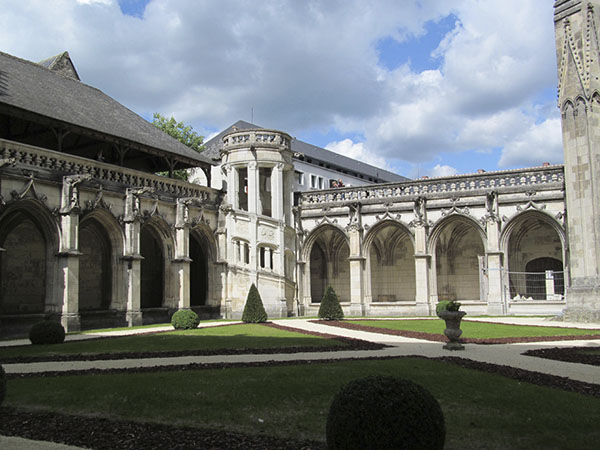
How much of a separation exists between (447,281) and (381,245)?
4457mm

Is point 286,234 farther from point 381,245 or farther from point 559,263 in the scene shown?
point 559,263

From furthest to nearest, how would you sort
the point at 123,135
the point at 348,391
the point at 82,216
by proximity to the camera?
the point at 123,135 → the point at 82,216 → the point at 348,391

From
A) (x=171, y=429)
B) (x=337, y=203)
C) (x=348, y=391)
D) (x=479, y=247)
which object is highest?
(x=337, y=203)

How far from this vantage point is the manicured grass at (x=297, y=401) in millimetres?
6477

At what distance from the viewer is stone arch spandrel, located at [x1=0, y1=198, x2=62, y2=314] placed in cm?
2042

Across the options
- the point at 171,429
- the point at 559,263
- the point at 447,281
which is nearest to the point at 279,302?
the point at 447,281

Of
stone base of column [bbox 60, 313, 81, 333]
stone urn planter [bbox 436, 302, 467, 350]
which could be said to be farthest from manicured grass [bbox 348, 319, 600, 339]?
stone base of column [bbox 60, 313, 81, 333]

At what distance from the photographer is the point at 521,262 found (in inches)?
1222

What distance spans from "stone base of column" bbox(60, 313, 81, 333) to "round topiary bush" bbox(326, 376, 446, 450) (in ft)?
57.5

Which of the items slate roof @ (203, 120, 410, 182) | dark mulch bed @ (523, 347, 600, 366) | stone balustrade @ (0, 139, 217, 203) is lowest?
dark mulch bed @ (523, 347, 600, 366)

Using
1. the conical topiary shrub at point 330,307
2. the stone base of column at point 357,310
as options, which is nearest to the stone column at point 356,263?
the stone base of column at point 357,310

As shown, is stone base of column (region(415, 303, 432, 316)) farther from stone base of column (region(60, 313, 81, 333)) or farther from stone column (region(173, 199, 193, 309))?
stone base of column (region(60, 313, 81, 333))

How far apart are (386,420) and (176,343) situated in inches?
463

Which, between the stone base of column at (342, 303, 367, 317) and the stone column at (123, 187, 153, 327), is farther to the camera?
the stone base of column at (342, 303, 367, 317)
